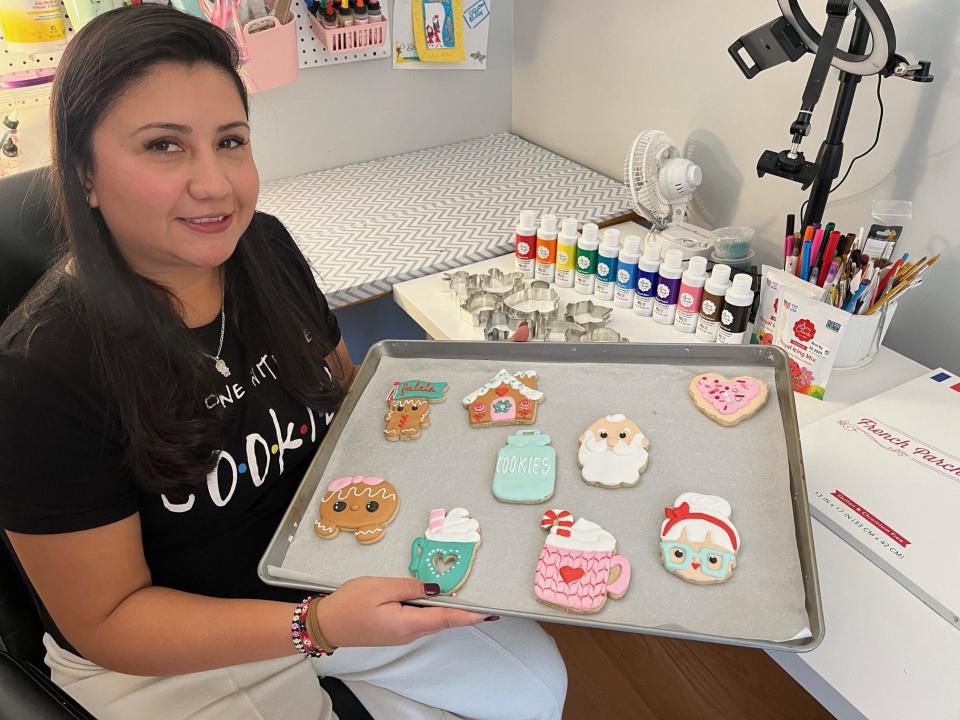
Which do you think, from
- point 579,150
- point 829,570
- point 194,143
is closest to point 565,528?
point 829,570

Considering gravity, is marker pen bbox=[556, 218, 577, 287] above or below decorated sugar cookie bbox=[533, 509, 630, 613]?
above

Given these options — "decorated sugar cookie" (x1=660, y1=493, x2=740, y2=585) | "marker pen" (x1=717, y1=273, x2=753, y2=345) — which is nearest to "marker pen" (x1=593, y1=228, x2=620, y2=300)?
"marker pen" (x1=717, y1=273, x2=753, y2=345)

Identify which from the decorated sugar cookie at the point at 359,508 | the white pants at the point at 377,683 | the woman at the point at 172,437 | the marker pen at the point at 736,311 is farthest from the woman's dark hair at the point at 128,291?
the marker pen at the point at 736,311

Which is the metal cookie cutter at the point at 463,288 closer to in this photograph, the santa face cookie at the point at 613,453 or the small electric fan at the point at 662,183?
the small electric fan at the point at 662,183

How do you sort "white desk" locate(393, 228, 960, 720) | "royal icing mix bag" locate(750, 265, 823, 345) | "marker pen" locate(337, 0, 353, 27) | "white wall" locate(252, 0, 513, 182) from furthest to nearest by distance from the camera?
"white wall" locate(252, 0, 513, 182) → "marker pen" locate(337, 0, 353, 27) → "royal icing mix bag" locate(750, 265, 823, 345) → "white desk" locate(393, 228, 960, 720)

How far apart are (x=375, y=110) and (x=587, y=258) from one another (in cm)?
92

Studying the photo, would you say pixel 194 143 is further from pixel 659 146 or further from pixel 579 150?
pixel 579 150

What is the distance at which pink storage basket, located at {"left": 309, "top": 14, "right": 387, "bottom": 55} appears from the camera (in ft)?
5.58

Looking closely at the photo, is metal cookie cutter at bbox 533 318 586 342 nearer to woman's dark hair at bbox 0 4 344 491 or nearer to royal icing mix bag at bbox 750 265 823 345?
royal icing mix bag at bbox 750 265 823 345

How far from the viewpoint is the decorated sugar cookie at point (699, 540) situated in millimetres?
731

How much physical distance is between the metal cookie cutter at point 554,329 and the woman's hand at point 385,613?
0.59 m

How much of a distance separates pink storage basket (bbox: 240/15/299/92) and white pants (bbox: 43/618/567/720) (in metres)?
1.18

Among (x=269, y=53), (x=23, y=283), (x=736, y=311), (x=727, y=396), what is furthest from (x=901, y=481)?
(x=269, y=53)

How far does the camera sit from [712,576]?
0.73 metres
